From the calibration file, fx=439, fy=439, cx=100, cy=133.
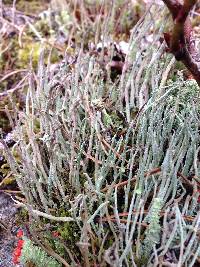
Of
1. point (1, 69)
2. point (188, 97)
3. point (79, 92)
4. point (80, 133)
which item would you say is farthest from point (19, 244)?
point (1, 69)

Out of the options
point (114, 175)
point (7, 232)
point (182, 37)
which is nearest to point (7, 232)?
point (7, 232)

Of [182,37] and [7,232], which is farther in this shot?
[7,232]

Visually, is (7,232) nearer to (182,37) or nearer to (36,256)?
(36,256)

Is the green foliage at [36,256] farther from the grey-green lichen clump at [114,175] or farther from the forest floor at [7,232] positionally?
the forest floor at [7,232]

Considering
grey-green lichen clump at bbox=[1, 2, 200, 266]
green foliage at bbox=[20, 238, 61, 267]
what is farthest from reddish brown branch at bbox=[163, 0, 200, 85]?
green foliage at bbox=[20, 238, 61, 267]

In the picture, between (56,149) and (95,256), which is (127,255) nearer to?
(95,256)

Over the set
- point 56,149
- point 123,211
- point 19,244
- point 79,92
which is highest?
point 79,92

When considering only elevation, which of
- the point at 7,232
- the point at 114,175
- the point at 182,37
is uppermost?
the point at 182,37

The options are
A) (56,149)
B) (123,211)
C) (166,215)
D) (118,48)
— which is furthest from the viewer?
(118,48)
